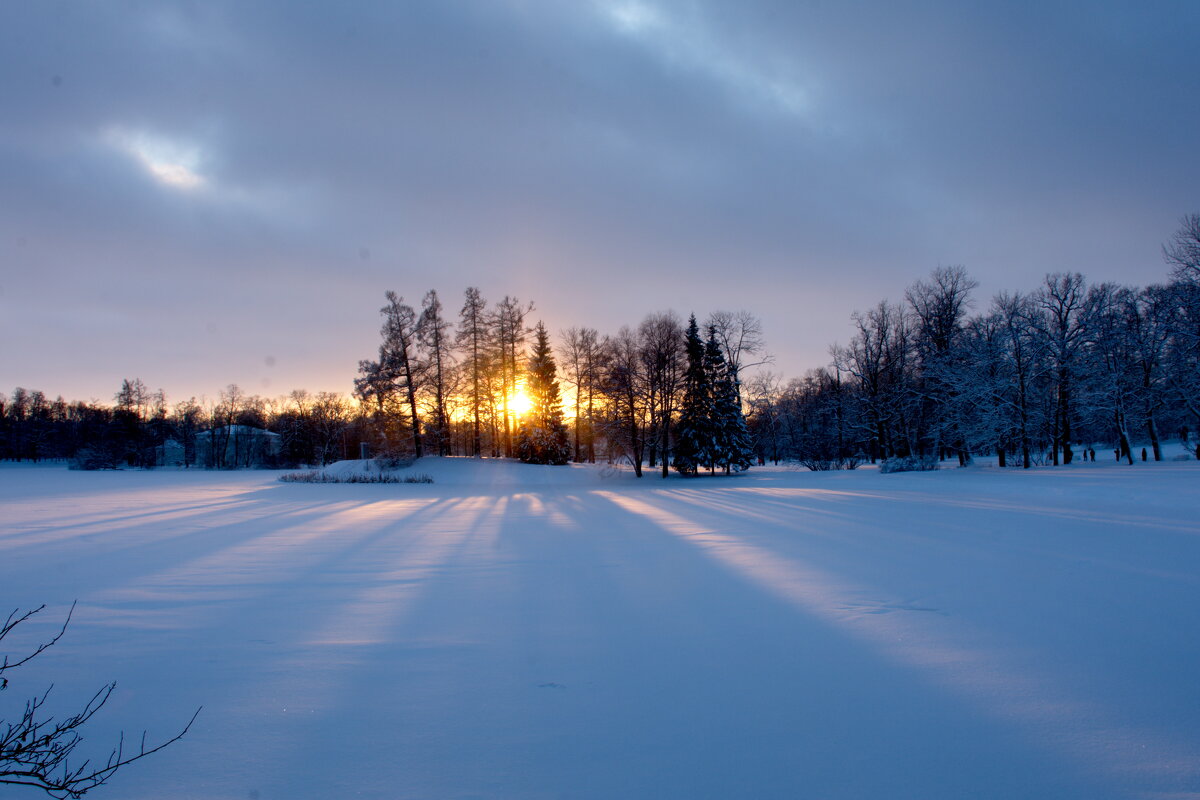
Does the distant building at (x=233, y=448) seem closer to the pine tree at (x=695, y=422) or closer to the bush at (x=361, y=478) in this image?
the bush at (x=361, y=478)

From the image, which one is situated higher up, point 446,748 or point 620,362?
point 620,362

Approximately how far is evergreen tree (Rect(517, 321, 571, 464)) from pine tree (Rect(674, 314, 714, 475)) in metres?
8.13

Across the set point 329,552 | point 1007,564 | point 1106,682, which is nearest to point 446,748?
point 1106,682

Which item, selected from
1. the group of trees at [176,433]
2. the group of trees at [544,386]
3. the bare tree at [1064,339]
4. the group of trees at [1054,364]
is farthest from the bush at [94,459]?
the bare tree at [1064,339]

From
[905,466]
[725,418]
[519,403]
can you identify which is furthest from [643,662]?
[519,403]

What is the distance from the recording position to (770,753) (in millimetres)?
3332

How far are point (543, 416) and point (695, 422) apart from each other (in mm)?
10301

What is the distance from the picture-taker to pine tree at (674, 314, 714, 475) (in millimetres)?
33750

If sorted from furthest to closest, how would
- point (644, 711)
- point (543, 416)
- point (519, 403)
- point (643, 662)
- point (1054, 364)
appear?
point (519, 403), point (543, 416), point (1054, 364), point (643, 662), point (644, 711)

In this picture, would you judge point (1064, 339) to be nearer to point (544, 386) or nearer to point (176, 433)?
point (544, 386)

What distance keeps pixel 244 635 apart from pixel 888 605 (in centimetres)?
650

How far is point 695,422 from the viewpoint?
111 ft

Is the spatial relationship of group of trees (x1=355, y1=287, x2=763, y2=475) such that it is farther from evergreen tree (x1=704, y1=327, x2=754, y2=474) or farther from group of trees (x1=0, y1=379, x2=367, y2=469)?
group of trees (x1=0, y1=379, x2=367, y2=469)

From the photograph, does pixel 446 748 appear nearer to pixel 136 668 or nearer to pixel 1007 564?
pixel 136 668
